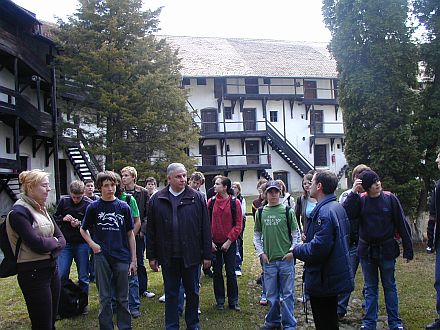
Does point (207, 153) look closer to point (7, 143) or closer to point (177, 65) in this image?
point (177, 65)

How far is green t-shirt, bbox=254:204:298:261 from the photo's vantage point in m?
5.38

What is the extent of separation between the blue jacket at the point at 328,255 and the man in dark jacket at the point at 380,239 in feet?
4.61

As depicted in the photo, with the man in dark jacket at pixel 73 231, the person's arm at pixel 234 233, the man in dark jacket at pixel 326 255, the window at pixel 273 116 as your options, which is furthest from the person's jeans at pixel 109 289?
the window at pixel 273 116

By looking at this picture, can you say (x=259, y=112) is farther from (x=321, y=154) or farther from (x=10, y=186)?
(x=10, y=186)

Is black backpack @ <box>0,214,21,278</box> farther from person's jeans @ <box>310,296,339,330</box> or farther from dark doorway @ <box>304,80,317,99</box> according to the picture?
dark doorway @ <box>304,80,317,99</box>

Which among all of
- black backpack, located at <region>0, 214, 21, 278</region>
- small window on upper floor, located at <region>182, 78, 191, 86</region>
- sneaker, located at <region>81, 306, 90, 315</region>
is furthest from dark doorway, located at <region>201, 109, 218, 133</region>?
black backpack, located at <region>0, 214, 21, 278</region>

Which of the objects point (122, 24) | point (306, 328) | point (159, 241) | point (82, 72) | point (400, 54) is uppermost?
point (122, 24)

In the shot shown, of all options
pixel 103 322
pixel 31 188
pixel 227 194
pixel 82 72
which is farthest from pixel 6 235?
pixel 82 72

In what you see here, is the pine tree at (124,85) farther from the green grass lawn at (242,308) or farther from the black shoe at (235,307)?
the black shoe at (235,307)

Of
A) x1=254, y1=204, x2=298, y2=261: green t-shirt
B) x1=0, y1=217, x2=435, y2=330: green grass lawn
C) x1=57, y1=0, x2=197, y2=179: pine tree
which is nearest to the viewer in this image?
x1=254, y1=204, x2=298, y2=261: green t-shirt

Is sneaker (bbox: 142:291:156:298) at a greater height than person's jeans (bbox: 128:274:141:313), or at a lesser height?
lesser

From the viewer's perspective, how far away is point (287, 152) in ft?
113

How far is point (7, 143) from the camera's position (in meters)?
20.1

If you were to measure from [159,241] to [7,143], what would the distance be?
17.7 metres
